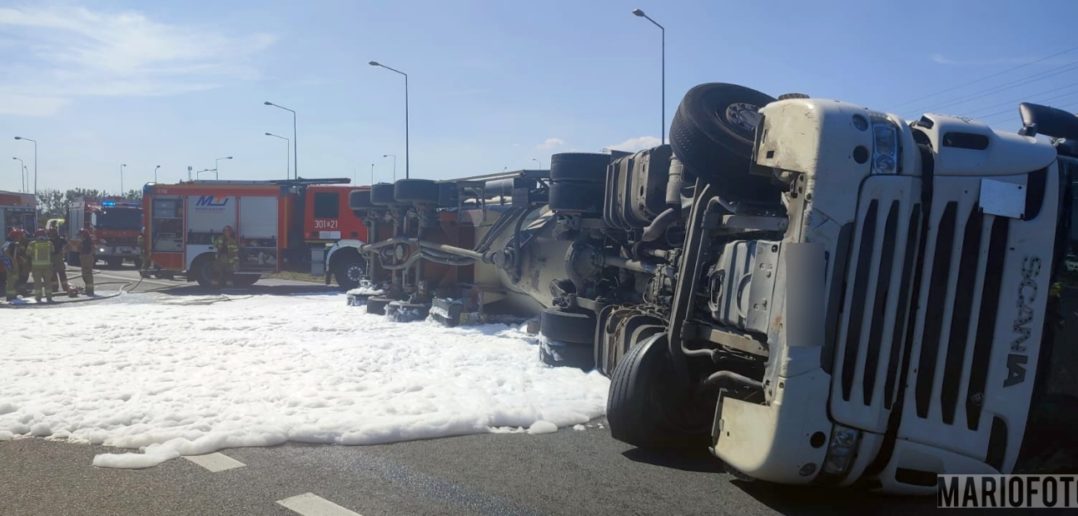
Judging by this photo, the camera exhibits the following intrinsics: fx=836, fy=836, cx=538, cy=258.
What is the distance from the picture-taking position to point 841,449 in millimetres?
3912

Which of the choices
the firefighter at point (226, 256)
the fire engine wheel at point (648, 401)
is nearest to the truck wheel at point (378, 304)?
the firefighter at point (226, 256)

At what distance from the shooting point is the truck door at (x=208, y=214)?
2064cm

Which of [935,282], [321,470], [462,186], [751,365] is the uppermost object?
[462,186]

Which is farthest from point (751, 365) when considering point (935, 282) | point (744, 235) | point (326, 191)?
point (326, 191)

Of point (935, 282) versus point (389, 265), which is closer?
point (935, 282)

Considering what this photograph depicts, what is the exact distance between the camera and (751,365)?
497 centimetres

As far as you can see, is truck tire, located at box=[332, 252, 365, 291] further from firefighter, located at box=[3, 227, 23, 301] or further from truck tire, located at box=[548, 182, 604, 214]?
truck tire, located at box=[548, 182, 604, 214]

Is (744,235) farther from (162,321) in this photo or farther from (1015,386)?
(162,321)

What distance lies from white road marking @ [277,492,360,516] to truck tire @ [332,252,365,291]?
52.5ft

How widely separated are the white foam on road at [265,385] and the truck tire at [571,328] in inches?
12.1

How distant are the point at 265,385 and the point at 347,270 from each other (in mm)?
13462

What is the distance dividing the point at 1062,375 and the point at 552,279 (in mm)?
5774

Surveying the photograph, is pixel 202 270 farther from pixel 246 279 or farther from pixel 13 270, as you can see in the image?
pixel 13 270

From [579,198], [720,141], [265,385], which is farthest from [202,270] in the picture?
[720,141]
